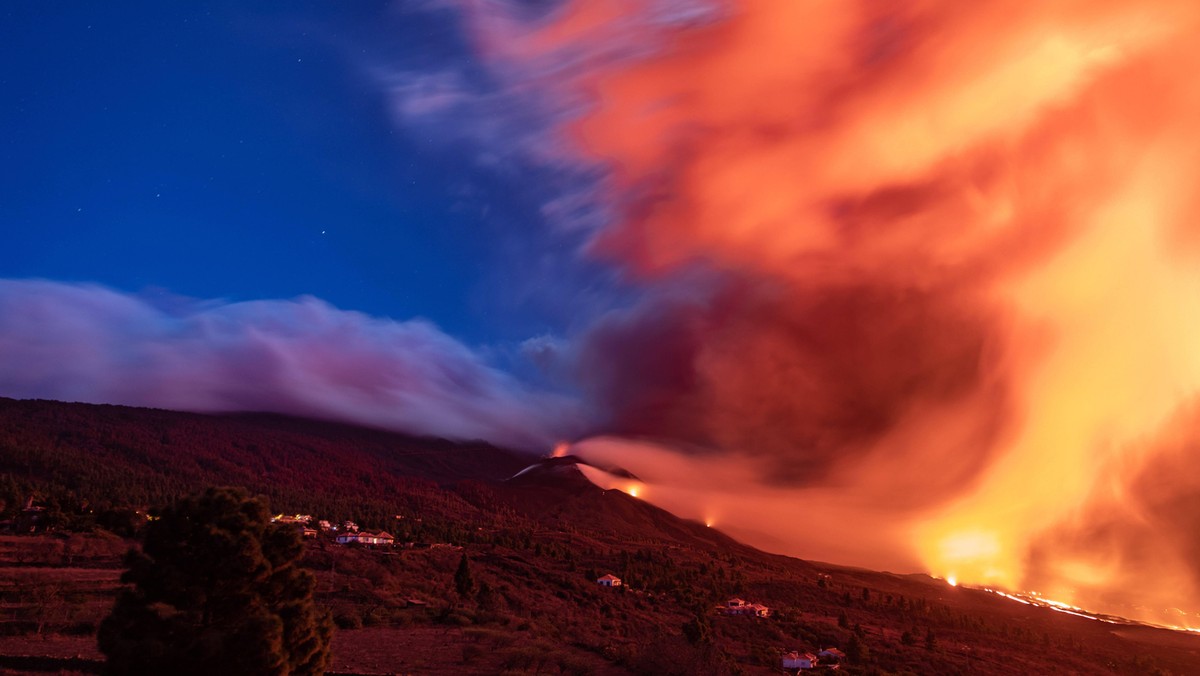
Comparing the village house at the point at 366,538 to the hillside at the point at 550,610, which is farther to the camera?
the village house at the point at 366,538

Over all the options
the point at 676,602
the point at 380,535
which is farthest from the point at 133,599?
the point at 380,535

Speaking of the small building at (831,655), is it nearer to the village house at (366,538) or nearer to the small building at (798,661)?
the small building at (798,661)

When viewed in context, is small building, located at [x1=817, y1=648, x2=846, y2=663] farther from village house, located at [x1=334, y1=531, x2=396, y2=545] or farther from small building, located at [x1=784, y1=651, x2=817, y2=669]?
village house, located at [x1=334, y1=531, x2=396, y2=545]

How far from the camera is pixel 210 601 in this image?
24.8m

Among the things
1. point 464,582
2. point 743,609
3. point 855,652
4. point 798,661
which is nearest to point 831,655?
point 855,652

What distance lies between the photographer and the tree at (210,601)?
23.5 m

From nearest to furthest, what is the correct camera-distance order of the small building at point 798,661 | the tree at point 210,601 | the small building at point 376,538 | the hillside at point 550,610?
1. the tree at point 210,601
2. the hillside at point 550,610
3. the small building at point 798,661
4. the small building at point 376,538

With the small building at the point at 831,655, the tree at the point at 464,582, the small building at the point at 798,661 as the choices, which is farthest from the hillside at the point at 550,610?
the small building at the point at 831,655

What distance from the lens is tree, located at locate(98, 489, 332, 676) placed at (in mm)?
23484

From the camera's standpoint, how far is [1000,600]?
595 feet

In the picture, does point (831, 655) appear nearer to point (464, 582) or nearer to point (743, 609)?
point (743, 609)

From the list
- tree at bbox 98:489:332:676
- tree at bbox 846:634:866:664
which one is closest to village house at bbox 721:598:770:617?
tree at bbox 846:634:866:664

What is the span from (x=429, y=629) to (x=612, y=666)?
56.4ft

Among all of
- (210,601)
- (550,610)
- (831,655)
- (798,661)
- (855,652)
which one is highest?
(210,601)
